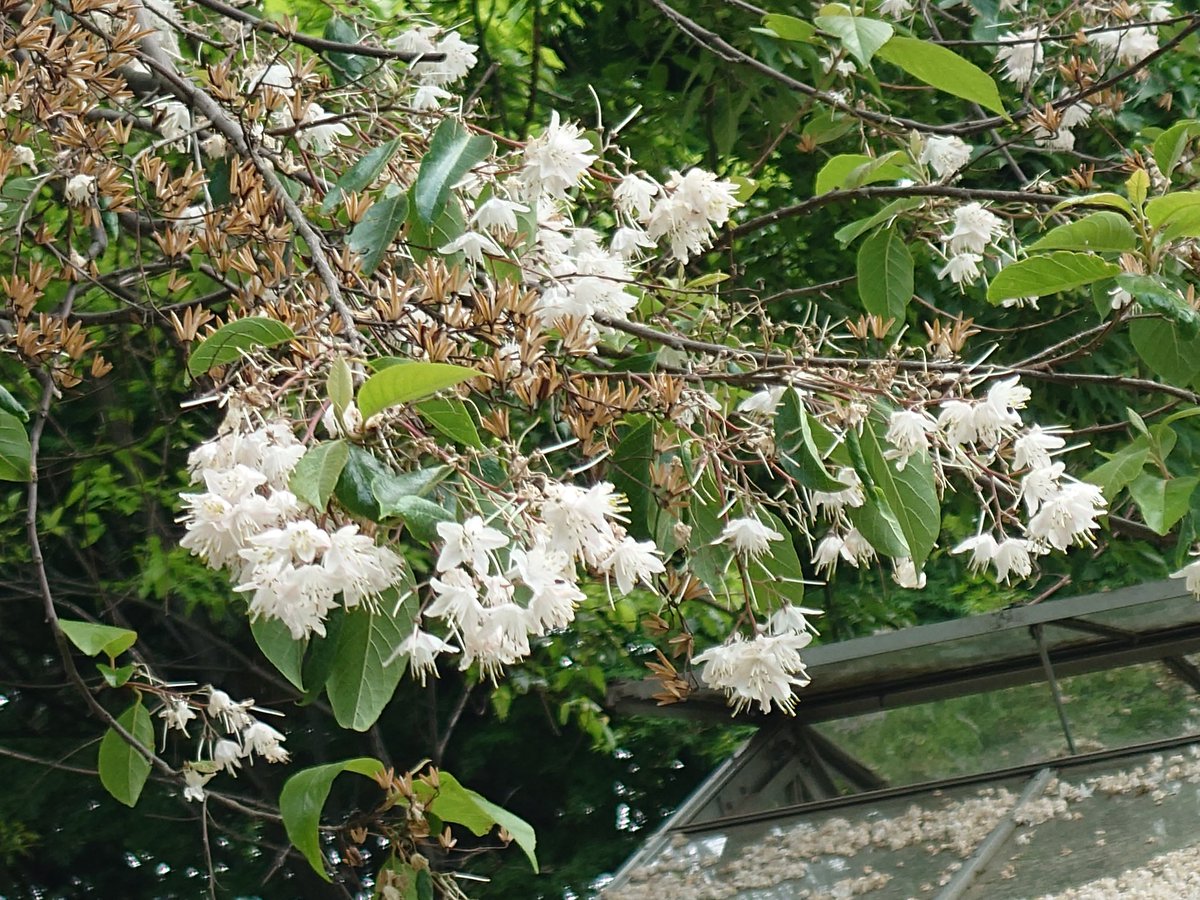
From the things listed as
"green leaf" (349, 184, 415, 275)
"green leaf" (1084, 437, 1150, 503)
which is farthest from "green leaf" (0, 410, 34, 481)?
"green leaf" (1084, 437, 1150, 503)

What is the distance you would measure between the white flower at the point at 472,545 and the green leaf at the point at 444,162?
487 mm

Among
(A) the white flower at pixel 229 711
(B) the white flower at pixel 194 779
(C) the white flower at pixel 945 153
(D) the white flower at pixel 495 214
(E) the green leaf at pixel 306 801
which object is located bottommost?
(B) the white flower at pixel 194 779

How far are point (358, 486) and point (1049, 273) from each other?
31.9 inches

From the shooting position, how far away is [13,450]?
1277mm

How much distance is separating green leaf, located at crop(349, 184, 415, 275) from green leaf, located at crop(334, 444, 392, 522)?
20.3 inches

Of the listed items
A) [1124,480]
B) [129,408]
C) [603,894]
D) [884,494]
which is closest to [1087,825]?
[603,894]

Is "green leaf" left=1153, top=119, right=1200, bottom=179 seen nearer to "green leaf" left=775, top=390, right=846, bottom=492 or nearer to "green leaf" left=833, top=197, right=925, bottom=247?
"green leaf" left=833, top=197, right=925, bottom=247

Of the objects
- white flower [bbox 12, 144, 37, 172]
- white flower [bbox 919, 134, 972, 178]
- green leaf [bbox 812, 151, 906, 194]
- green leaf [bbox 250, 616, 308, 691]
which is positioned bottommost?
white flower [bbox 12, 144, 37, 172]

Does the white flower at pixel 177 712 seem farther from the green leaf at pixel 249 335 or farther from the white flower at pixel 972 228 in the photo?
the white flower at pixel 972 228

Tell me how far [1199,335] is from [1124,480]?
0.19m

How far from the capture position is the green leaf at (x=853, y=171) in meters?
1.77

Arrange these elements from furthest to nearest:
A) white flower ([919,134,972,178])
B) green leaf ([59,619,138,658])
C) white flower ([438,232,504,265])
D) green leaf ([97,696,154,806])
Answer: white flower ([919,134,972,178]), green leaf ([97,696,154,806]), green leaf ([59,619,138,658]), white flower ([438,232,504,265])

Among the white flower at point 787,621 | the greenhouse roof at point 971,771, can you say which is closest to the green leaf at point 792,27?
the white flower at point 787,621

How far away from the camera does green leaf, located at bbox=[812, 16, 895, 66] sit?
5.14 feet
